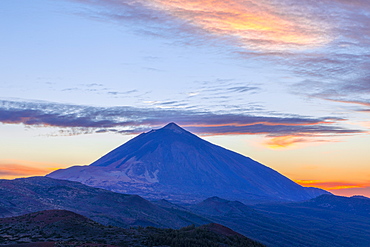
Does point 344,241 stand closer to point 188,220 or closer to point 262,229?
point 262,229

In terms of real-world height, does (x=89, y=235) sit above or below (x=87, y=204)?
above

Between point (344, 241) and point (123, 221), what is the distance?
101m

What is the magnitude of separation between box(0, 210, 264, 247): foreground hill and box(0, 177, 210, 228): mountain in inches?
2022

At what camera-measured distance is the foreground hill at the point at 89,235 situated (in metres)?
55.7

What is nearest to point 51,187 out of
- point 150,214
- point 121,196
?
point 121,196

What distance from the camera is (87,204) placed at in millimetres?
156875

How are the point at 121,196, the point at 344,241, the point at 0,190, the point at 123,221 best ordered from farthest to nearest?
the point at 344,241, the point at 121,196, the point at 0,190, the point at 123,221

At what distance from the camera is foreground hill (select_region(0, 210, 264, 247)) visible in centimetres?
5566

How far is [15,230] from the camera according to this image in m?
64.6

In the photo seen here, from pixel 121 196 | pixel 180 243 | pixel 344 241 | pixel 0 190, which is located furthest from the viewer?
pixel 344 241

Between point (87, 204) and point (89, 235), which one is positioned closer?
point (89, 235)

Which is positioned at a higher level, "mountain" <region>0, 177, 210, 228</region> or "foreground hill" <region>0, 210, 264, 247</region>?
"foreground hill" <region>0, 210, 264, 247</region>

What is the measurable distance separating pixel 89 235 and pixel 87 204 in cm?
9884

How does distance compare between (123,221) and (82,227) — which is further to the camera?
(123,221)
